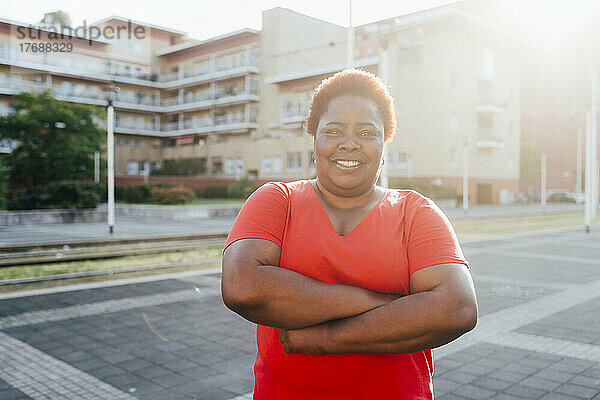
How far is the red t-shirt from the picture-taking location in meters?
1.74

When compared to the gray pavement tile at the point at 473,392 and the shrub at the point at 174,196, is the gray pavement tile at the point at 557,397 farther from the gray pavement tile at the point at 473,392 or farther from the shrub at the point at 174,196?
the shrub at the point at 174,196

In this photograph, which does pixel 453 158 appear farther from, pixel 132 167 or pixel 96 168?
pixel 132 167

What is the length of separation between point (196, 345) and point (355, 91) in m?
4.26

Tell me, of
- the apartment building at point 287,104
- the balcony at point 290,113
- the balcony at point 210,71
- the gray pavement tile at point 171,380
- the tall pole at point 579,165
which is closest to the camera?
the gray pavement tile at point 171,380

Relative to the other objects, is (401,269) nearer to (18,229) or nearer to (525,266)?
(525,266)

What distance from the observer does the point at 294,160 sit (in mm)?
45656

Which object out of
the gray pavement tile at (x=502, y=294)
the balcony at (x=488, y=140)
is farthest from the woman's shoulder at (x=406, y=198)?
the balcony at (x=488, y=140)

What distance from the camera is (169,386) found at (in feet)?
14.6

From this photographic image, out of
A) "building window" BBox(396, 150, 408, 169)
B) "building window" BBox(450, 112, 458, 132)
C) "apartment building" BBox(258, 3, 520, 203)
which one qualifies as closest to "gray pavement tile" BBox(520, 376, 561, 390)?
A: "apartment building" BBox(258, 3, 520, 203)

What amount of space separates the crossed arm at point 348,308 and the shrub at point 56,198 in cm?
2399

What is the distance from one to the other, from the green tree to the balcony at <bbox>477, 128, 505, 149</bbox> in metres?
29.8

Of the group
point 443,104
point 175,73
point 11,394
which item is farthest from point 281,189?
point 175,73

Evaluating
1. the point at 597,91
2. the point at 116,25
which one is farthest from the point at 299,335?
the point at 597,91

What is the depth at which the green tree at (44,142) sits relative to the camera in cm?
3338
